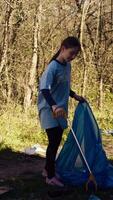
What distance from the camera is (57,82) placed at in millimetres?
5582

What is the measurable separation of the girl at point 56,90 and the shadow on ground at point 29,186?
0.81 feet

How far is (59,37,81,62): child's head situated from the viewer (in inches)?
212

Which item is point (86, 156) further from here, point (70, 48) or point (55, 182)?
point (70, 48)

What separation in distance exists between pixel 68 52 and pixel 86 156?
4.20ft

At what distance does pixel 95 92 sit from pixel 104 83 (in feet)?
4.09

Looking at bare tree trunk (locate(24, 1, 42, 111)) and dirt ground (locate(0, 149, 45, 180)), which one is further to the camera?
bare tree trunk (locate(24, 1, 42, 111))

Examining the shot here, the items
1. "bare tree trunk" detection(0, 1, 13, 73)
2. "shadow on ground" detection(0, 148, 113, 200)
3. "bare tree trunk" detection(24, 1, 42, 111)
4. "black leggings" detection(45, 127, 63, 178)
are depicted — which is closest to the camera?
"shadow on ground" detection(0, 148, 113, 200)

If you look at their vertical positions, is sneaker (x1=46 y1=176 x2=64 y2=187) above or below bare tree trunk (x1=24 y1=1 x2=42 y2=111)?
below

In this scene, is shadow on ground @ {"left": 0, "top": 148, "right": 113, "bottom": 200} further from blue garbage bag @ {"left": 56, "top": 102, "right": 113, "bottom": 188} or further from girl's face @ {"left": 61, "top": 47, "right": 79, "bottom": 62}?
girl's face @ {"left": 61, "top": 47, "right": 79, "bottom": 62}

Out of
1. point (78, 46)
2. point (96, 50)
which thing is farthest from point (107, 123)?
point (78, 46)

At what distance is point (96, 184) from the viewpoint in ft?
18.8

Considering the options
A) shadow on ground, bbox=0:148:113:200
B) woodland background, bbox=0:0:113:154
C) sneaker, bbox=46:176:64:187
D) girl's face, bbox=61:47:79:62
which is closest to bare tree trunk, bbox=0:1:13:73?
woodland background, bbox=0:0:113:154

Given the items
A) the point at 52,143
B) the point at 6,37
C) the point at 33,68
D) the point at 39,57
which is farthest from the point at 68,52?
the point at 39,57

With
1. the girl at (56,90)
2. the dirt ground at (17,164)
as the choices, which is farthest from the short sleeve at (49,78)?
the dirt ground at (17,164)
